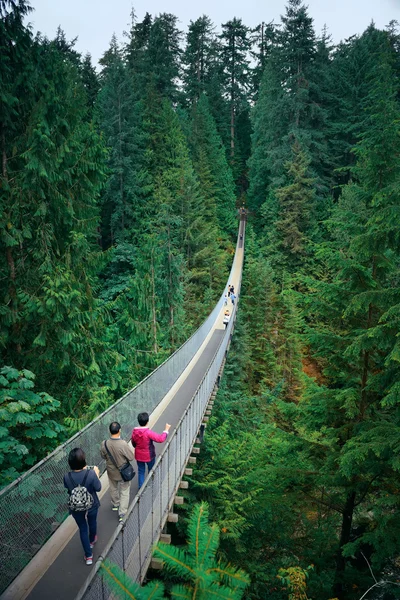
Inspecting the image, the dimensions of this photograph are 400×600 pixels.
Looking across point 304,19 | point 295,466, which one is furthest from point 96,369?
point 304,19

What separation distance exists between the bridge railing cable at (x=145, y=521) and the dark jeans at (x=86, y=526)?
16.4 inches

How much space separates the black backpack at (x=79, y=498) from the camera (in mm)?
3508

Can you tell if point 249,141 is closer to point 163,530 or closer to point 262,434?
point 262,434

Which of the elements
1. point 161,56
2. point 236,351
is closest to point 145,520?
point 236,351

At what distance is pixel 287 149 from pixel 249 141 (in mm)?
18215

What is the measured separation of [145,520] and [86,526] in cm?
79

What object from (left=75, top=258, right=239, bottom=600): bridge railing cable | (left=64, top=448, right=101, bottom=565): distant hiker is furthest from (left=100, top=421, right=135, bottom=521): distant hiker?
(left=64, top=448, right=101, bottom=565): distant hiker

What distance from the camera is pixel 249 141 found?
140 feet

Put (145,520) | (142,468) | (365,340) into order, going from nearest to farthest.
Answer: (145,520)
(142,468)
(365,340)

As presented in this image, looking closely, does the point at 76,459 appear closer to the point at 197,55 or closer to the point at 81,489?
the point at 81,489

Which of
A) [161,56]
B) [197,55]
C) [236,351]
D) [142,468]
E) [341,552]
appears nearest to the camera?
[142,468]

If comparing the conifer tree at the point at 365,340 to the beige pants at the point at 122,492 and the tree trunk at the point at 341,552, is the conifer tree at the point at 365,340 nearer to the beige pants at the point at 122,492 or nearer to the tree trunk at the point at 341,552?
the tree trunk at the point at 341,552

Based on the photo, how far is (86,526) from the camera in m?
3.60

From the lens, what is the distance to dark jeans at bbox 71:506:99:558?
11.6ft
